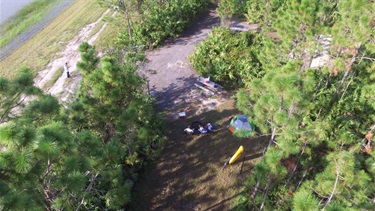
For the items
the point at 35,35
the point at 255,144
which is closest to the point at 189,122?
the point at 255,144

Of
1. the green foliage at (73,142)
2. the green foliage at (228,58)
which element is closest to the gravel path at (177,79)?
the green foliage at (228,58)

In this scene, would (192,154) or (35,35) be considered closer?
(192,154)

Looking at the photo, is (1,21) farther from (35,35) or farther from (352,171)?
(352,171)

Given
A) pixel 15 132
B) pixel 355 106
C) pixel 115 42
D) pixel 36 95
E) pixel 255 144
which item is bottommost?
pixel 255 144

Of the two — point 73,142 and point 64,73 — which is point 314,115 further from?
point 64,73

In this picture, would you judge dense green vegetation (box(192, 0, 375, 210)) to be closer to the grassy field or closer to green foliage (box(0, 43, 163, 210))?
the grassy field

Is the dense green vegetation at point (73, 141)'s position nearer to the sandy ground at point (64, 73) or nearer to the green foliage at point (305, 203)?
the green foliage at point (305, 203)

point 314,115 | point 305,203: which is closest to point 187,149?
point 314,115
